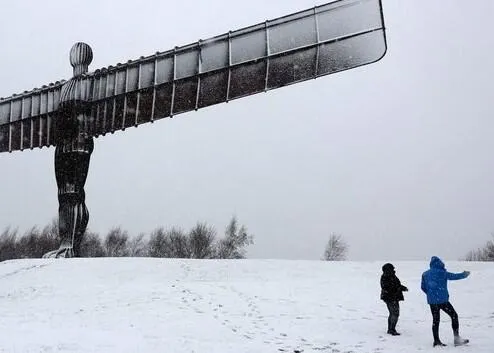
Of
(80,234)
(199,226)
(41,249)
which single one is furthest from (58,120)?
(41,249)

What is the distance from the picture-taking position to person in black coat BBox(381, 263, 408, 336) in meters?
9.18

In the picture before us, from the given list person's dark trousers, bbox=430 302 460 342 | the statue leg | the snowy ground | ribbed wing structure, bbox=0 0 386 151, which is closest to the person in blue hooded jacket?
person's dark trousers, bbox=430 302 460 342

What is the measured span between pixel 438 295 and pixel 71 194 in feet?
43.0

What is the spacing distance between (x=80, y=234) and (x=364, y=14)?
11.7 metres

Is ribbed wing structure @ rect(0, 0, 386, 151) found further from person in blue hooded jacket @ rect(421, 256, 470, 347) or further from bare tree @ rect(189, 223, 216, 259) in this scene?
bare tree @ rect(189, 223, 216, 259)

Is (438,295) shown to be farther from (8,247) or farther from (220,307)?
(8,247)

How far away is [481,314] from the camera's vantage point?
38.9 ft

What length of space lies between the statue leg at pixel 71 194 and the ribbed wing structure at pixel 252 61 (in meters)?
2.28

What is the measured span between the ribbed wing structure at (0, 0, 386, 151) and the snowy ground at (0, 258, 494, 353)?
5.39 meters

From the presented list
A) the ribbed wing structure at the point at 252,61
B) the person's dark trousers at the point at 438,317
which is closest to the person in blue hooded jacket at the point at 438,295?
the person's dark trousers at the point at 438,317

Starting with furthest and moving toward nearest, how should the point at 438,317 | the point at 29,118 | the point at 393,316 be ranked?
the point at 29,118 < the point at 393,316 < the point at 438,317

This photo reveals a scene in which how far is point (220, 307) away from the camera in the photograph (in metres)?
11.5

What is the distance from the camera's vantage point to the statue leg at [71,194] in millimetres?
17234

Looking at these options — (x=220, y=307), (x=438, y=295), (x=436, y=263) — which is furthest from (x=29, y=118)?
(x=438, y=295)
